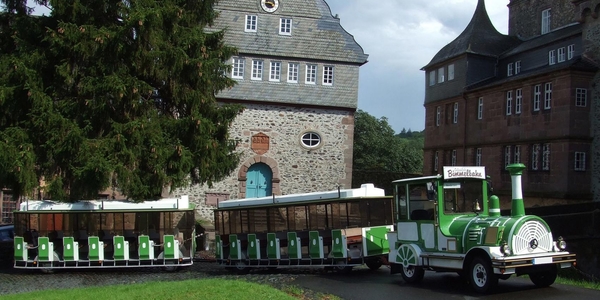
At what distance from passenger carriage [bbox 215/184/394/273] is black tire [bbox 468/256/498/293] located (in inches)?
162

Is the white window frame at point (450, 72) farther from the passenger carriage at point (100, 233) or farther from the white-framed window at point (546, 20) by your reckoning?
the passenger carriage at point (100, 233)

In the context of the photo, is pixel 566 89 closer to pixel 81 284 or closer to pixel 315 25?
pixel 315 25

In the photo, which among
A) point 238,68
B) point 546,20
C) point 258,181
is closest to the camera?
point 258,181

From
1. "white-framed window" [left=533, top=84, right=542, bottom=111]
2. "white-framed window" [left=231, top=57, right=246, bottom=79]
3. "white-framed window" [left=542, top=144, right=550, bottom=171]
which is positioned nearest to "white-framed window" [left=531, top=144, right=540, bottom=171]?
"white-framed window" [left=542, top=144, right=550, bottom=171]

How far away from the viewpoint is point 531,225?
37.0 feet

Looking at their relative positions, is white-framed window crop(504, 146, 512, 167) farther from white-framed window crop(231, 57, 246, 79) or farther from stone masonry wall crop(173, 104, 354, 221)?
white-framed window crop(231, 57, 246, 79)

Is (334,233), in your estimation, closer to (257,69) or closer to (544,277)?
(544,277)

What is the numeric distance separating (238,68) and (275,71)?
5.71ft

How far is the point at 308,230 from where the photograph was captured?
16953 millimetres

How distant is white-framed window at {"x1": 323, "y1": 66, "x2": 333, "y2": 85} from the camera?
2955cm

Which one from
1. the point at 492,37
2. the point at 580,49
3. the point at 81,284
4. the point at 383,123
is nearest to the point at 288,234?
the point at 81,284

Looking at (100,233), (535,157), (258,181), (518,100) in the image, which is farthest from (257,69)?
(535,157)

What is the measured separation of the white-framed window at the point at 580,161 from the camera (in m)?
29.8

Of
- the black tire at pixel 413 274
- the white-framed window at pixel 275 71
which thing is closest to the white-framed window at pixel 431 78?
the white-framed window at pixel 275 71
